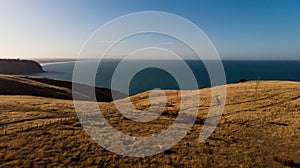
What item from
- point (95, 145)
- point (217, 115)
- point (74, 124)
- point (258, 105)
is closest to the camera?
point (95, 145)

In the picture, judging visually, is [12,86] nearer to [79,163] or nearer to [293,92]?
[79,163]

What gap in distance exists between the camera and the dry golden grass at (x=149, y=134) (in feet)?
53.3

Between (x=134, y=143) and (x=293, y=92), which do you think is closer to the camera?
(x=134, y=143)

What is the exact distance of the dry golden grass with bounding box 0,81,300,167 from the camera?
53.3 ft

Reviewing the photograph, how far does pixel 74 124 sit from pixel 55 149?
239 inches

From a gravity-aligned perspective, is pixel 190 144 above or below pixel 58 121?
below

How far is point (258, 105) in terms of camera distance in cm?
3584

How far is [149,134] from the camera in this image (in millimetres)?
22188

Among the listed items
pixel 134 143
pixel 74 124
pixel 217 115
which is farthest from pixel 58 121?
pixel 217 115

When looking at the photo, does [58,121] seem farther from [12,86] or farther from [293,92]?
[293,92]

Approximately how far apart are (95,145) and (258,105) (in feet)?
90.7


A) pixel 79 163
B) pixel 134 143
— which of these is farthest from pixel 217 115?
pixel 79 163

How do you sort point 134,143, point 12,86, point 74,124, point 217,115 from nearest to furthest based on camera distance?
point 134,143
point 74,124
point 217,115
point 12,86

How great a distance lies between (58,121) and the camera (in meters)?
23.4
